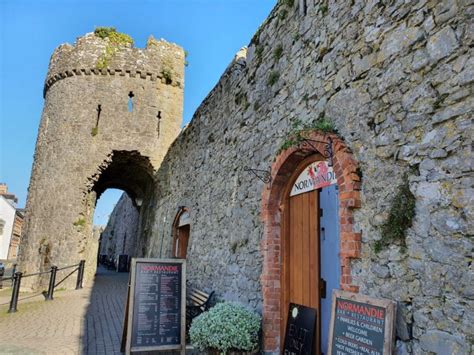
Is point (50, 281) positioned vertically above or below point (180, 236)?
below

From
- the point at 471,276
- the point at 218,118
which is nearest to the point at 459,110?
the point at 471,276

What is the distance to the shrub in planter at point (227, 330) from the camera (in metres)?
4.35

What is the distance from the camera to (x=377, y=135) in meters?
3.26

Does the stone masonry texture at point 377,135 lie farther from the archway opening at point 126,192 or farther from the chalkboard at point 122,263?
the chalkboard at point 122,263

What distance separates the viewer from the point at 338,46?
401 centimetres

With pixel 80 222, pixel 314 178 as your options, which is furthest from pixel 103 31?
pixel 314 178

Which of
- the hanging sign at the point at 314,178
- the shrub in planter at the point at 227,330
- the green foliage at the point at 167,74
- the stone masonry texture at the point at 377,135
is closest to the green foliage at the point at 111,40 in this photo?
the green foliage at the point at 167,74

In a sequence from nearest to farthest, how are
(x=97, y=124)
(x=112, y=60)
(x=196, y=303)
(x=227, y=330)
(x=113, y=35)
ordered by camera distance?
(x=227, y=330), (x=196, y=303), (x=97, y=124), (x=112, y=60), (x=113, y=35)

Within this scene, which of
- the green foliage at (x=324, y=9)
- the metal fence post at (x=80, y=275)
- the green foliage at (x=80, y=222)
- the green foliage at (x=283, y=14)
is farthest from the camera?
the green foliage at (x=80, y=222)

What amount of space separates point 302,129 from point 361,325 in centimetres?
227

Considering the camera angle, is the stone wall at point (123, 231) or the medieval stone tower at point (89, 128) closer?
the medieval stone tower at point (89, 128)

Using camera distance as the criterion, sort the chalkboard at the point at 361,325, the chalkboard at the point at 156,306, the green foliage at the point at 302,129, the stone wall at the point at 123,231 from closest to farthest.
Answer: the chalkboard at the point at 361,325 < the green foliage at the point at 302,129 < the chalkboard at the point at 156,306 < the stone wall at the point at 123,231

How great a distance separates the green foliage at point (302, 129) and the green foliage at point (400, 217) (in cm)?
113

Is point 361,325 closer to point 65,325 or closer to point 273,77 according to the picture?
point 273,77
